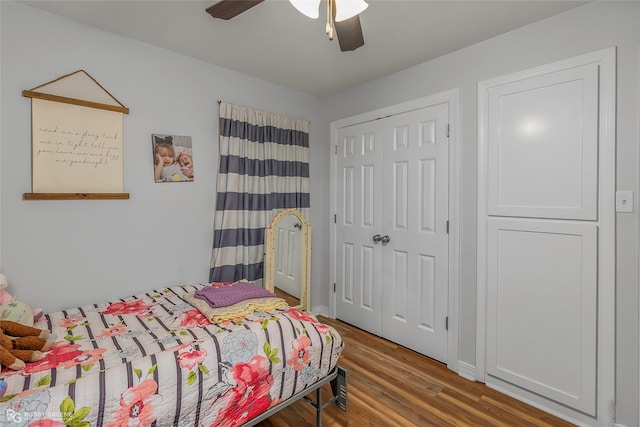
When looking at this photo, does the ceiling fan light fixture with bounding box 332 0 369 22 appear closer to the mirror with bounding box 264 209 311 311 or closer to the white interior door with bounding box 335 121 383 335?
the white interior door with bounding box 335 121 383 335

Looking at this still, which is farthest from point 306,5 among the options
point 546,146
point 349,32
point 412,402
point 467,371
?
point 467,371

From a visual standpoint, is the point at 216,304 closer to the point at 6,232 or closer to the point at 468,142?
the point at 6,232

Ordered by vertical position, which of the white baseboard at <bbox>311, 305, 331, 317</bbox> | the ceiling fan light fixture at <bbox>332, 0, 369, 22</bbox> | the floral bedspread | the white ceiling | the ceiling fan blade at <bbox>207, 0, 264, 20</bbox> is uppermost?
the white ceiling

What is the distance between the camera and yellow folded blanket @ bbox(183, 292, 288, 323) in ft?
6.16

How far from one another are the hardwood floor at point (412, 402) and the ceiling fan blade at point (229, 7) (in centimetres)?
234

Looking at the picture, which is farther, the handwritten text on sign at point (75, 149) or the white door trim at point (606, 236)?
the handwritten text on sign at point (75, 149)

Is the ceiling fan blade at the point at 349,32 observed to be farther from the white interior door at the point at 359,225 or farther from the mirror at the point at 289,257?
the mirror at the point at 289,257

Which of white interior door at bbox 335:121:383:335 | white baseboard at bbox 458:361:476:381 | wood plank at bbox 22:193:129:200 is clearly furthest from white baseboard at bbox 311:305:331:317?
wood plank at bbox 22:193:129:200

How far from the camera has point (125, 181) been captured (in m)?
2.26

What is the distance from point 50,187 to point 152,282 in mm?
927

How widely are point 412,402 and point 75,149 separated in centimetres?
281

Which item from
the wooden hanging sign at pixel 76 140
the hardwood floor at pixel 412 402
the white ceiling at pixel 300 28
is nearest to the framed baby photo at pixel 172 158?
the wooden hanging sign at pixel 76 140

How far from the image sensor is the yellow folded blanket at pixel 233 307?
6.16 ft

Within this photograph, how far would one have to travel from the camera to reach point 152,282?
7.90ft
